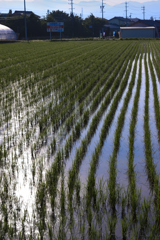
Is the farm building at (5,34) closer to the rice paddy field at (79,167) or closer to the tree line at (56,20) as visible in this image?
the tree line at (56,20)

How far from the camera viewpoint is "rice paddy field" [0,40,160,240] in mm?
3143

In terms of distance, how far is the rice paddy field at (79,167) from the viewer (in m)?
3.14

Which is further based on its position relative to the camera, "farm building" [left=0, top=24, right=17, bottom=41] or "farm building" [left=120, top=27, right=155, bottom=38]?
"farm building" [left=120, top=27, right=155, bottom=38]

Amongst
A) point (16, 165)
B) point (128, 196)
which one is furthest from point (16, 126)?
point (128, 196)

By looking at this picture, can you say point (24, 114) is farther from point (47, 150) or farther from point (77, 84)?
point (77, 84)

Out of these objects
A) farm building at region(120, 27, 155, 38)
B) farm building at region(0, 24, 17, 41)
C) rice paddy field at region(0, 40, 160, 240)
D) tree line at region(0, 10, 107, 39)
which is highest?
tree line at region(0, 10, 107, 39)

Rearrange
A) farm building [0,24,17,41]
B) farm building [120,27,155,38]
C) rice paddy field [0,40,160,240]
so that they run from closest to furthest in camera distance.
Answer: rice paddy field [0,40,160,240] → farm building [0,24,17,41] → farm building [120,27,155,38]

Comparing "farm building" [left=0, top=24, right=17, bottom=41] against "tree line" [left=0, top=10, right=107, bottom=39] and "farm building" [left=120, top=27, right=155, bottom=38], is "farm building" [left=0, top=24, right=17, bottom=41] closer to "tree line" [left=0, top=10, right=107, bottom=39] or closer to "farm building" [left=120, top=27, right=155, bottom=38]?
"tree line" [left=0, top=10, right=107, bottom=39]

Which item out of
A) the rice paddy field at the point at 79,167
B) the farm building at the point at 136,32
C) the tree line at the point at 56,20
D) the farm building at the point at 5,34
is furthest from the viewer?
the farm building at the point at 136,32

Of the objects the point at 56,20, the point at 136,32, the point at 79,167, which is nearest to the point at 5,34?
the point at 136,32

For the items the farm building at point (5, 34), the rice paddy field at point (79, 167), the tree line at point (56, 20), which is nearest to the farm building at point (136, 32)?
the tree line at point (56, 20)

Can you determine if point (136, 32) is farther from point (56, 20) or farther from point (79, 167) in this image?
point (79, 167)

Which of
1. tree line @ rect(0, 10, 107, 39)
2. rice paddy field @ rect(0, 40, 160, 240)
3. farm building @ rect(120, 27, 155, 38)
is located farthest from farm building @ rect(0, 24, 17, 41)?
rice paddy field @ rect(0, 40, 160, 240)

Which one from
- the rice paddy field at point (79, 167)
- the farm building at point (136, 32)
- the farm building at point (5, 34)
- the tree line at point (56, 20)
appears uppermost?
the tree line at point (56, 20)
